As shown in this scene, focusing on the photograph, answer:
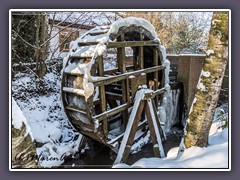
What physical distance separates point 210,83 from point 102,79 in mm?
1333

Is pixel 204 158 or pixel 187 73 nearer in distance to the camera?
pixel 204 158

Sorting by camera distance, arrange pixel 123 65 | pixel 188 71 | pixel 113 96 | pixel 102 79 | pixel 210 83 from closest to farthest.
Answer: pixel 210 83
pixel 102 79
pixel 123 65
pixel 113 96
pixel 188 71

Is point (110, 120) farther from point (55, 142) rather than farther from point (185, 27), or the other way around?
point (185, 27)

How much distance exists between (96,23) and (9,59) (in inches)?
62.2

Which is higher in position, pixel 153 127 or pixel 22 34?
pixel 22 34

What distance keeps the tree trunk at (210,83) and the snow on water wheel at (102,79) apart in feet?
3.79

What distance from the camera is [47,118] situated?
151 inches

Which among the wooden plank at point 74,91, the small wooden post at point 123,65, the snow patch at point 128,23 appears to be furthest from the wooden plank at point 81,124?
the snow patch at point 128,23

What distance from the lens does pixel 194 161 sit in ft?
8.55

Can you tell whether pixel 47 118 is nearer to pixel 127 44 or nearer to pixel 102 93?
pixel 102 93

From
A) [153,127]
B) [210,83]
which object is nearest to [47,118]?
[153,127]

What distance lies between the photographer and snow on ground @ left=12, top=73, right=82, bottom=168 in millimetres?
3285

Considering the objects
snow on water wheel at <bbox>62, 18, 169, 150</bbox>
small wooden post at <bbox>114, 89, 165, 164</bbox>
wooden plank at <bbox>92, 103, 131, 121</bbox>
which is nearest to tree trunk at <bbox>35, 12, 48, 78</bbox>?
snow on water wheel at <bbox>62, 18, 169, 150</bbox>

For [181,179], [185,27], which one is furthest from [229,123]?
[185,27]
